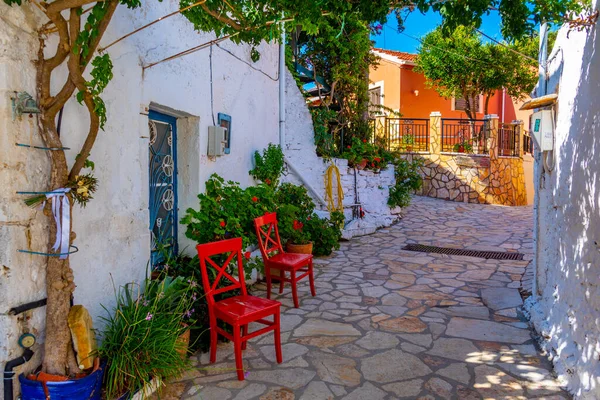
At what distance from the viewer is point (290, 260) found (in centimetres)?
503

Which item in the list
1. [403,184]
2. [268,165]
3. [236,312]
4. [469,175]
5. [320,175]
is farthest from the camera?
[469,175]

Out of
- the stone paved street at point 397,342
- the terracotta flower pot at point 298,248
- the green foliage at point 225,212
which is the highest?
the green foliage at point 225,212

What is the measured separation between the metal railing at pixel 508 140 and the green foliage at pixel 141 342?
45.5ft

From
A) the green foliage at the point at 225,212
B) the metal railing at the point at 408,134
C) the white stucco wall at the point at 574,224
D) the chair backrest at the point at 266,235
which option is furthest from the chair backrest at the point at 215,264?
the metal railing at the point at 408,134

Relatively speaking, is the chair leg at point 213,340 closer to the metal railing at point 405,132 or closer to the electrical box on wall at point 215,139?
the electrical box on wall at point 215,139

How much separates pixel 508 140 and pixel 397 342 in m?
13.2

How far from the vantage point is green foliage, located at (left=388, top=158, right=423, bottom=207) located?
1107 cm

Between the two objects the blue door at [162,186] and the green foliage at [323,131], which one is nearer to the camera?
the blue door at [162,186]

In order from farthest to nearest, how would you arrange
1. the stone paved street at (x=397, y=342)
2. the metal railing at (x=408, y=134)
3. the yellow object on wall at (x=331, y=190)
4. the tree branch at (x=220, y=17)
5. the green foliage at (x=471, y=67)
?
the green foliage at (x=471, y=67) → the metal railing at (x=408, y=134) → the yellow object on wall at (x=331, y=190) → the stone paved street at (x=397, y=342) → the tree branch at (x=220, y=17)

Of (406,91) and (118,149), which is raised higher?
(406,91)

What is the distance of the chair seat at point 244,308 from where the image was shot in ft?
11.0

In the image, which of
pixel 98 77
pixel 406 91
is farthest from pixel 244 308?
pixel 406 91

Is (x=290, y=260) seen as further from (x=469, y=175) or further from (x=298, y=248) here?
(x=469, y=175)

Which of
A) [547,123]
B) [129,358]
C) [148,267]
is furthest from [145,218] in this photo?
[547,123]
